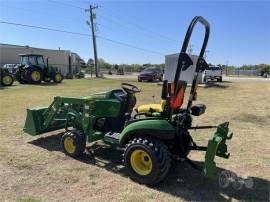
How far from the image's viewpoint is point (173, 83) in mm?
4438

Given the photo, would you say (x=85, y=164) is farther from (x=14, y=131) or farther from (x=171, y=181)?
(x=14, y=131)

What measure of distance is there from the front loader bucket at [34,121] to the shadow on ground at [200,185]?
4.37 ft

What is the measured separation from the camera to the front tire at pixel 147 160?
4523 millimetres

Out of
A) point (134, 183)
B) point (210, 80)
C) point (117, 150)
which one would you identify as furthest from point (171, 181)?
point (210, 80)

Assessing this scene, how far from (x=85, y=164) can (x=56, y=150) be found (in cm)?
103

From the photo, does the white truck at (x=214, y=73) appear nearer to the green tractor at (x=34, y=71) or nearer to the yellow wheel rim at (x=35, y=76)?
the green tractor at (x=34, y=71)

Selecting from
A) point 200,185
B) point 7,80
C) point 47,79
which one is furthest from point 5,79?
point 200,185

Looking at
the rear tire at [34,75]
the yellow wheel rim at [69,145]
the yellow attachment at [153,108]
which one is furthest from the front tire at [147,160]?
the rear tire at [34,75]

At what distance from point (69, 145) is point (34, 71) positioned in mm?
19350

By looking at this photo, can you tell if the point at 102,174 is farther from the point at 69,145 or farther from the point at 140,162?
the point at 69,145

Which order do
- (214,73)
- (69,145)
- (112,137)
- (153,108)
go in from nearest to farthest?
(153,108), (112,137), (69,145), (214,73)

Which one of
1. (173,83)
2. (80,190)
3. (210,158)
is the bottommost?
(80,190)

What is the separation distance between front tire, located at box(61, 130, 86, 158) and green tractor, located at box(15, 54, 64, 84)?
62.5 ft

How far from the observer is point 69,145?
5996 mm
